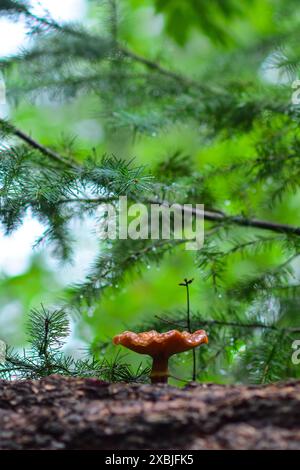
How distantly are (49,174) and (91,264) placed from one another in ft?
1.44

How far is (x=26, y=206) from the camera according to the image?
5.54 ft

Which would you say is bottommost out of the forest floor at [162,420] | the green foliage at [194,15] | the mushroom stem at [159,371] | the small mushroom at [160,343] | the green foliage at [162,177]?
the forest floor at [162,420]

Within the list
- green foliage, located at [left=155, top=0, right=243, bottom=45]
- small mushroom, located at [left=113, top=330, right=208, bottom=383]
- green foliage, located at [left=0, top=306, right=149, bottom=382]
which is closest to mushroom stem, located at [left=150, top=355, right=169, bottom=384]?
small mushroom, located at [left=113, top=330, right=208, bottom=383]

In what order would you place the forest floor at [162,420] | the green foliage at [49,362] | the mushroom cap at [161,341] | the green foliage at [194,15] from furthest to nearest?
the green foliage at [194,15]
the green foliage at [49,362]
the mushroom cap at [161,341]
the forest floor at [162,420]

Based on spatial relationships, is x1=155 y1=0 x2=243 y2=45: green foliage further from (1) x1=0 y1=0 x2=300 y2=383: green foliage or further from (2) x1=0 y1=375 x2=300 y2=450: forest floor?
(2) x1=0 y1=375 x2=300 y2=450: forest floor

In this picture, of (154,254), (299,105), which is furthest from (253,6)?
(154,254)

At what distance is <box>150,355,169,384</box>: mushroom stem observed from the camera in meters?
1.47

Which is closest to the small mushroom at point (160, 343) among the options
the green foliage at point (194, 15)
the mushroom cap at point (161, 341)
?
the mushroom cap at point (161, 341)

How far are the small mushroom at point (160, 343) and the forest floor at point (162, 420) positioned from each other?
172 mm

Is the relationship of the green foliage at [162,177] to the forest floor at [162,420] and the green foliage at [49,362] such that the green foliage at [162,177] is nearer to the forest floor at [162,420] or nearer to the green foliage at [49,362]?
the green foliage at [49,362]

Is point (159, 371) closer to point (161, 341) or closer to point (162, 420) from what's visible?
point (161, 341)

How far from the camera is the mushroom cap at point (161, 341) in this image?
4.63ft

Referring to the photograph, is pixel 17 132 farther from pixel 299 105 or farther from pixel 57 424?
pixel 57 424
